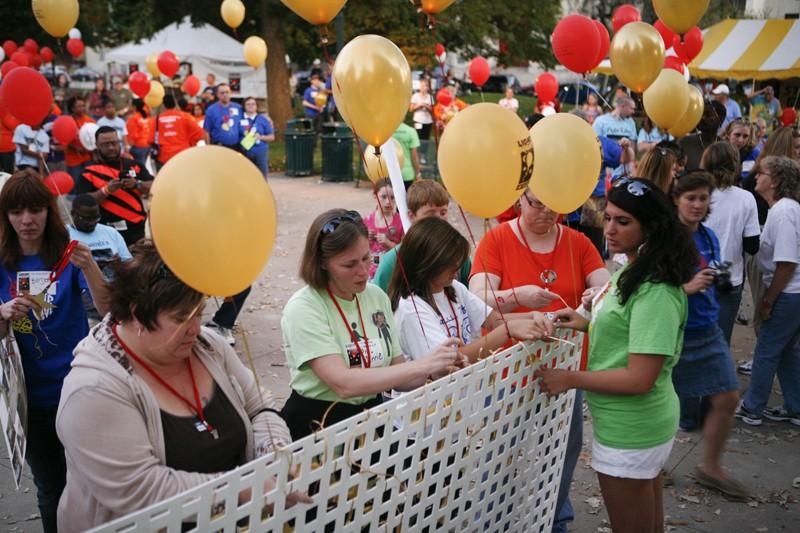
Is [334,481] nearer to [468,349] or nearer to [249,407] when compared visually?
[249,407]

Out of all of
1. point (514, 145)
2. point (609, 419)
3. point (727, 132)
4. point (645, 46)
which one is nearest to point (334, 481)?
point (609, 419)

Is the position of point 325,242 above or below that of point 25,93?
below

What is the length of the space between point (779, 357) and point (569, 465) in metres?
2.50

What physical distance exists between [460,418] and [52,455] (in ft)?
6.97

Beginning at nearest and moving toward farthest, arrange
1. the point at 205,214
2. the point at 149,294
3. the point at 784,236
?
1. the point at 205,214
2. the point at 149,294
3. the point at 784,236

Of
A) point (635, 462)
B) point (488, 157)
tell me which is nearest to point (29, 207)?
point (488, 157)

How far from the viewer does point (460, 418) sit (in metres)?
2.59

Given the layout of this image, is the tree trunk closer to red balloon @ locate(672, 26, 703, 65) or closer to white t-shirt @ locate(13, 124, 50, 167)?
white t-shirt @ locate(13, 124, 50, 167)

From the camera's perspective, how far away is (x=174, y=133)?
→ 1107 centimetres

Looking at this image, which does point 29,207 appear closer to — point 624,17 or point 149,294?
point 149,294

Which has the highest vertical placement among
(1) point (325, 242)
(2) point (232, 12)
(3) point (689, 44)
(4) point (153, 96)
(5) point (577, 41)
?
(2) point (232, 12)

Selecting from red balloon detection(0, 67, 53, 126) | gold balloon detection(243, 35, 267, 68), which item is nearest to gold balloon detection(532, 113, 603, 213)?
red balloon detection(0, 67, 53, 126)

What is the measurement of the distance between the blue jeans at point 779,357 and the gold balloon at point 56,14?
831 cm

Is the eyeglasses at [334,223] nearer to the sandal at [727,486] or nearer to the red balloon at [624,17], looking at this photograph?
the sandal at [727,486]
